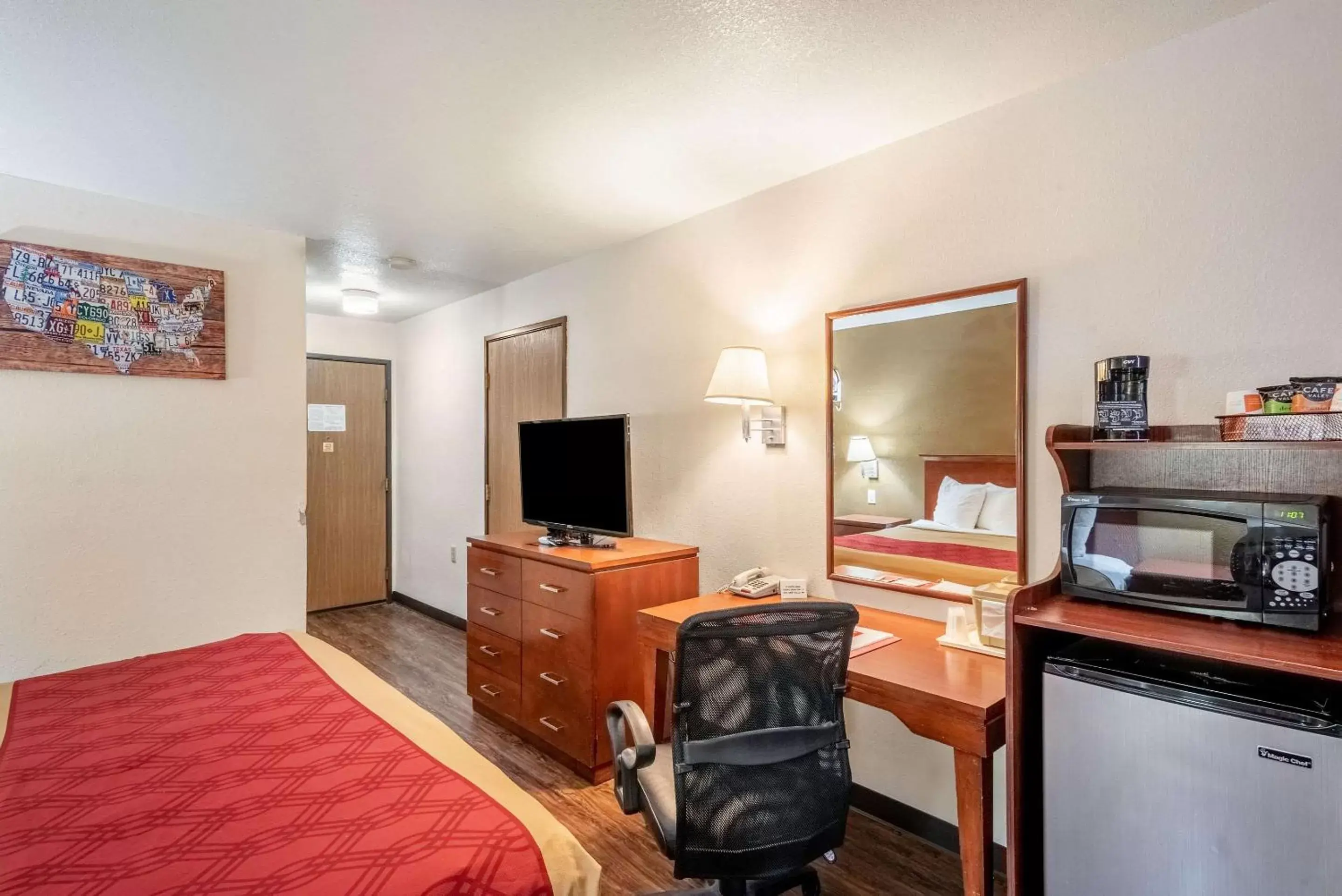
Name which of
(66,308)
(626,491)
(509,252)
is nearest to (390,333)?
(509,252)

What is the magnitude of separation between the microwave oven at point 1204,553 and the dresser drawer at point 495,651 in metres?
2.38

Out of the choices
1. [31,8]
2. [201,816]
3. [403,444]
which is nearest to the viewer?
[201,816]

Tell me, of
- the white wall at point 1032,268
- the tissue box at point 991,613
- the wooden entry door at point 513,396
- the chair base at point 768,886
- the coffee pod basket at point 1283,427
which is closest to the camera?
the coffee pod basket at point 1283,427

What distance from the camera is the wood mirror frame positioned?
2.11 meters

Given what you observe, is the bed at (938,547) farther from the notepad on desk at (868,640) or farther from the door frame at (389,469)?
the door frame at (389,469)

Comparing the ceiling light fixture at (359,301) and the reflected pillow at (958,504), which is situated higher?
the ceiling light fixture at (359,301)

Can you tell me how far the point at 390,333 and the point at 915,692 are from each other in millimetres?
5264

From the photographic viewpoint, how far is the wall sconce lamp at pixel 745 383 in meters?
2.68

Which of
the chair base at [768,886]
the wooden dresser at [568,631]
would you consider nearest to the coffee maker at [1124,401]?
the chair base at [768,886]

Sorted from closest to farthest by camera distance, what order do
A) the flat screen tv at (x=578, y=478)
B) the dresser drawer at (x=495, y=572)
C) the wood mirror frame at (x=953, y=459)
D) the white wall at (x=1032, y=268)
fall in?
1. the white wall at (x=1032, y=268)
2. the wood mirror frame at (x=953, y=459)
3. the flat screen tv at (x=578, y=478)
4. the dresser drawer at (x=495, y=572)

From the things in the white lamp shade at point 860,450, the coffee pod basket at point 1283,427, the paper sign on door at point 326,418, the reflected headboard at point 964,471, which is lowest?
the reflected headboard at point 964,471

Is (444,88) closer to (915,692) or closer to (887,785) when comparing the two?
(915,692)

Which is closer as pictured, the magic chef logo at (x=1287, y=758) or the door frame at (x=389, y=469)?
the magic chef logo at (x=1287, y=758)

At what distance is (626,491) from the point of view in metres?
3.01
